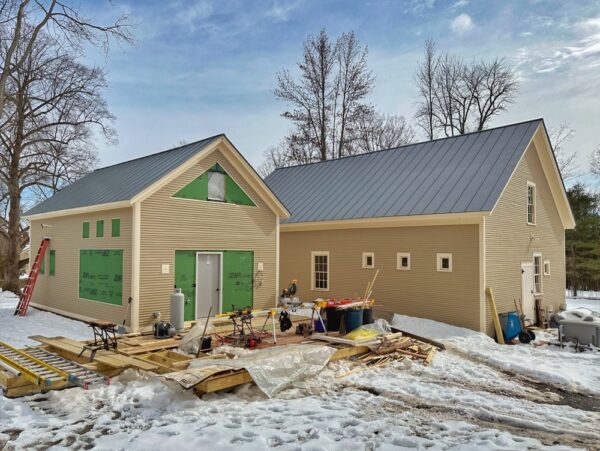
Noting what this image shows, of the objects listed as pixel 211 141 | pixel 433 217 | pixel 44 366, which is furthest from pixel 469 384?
pixel 211 141

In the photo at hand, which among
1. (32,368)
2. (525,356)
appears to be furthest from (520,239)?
(32,368)

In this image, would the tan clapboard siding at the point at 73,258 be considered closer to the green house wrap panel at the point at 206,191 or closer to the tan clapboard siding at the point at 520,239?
the green house wrap panel at the point at 206,191

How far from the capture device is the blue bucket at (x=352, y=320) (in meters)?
10.4

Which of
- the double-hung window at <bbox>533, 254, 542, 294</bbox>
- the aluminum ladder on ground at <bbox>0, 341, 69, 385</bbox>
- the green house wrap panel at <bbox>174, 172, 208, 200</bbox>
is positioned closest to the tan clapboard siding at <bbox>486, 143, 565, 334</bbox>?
the double-hung window at <bbox>533, 254, 542, 294</bbox>

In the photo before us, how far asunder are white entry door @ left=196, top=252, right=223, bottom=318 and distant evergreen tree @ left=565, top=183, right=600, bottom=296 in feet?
78.2

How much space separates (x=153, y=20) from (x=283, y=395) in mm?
11667

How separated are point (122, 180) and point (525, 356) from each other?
12.5 meters

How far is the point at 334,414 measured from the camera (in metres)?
5.96

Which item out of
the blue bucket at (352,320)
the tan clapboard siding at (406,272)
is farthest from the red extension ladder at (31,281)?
the blue bucket at (352,320)

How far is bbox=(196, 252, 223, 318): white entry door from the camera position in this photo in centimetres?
1298

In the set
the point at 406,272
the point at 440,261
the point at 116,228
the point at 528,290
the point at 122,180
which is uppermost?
the point at 122,180

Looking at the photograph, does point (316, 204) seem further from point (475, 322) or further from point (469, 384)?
point (469, 384)

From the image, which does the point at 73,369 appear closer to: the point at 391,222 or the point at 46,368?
the point at 46,368

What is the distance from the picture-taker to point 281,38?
14.4m
